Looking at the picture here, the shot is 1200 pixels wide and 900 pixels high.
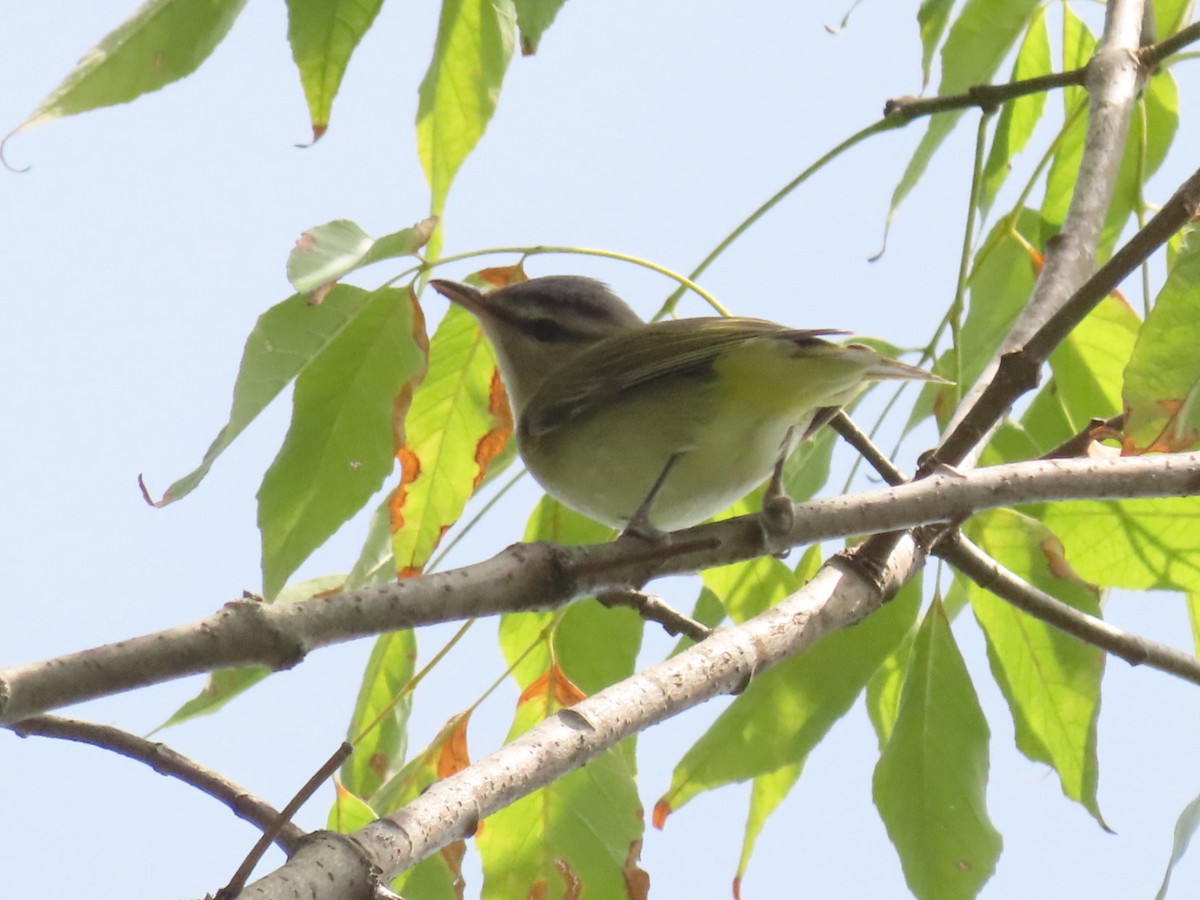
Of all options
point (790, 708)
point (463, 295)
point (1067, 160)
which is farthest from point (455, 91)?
point (1067, 160)

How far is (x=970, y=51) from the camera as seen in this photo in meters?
2.68

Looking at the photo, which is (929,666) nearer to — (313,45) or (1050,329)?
(1050,329)

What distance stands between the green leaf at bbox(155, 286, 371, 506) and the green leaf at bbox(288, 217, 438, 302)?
0.24 ft

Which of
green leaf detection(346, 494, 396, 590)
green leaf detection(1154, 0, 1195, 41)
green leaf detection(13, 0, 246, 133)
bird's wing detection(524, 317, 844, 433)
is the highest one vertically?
green leaf detection(1154, 0, 1195, 41)

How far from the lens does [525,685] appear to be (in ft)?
7.70

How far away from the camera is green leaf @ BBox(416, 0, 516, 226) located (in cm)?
218

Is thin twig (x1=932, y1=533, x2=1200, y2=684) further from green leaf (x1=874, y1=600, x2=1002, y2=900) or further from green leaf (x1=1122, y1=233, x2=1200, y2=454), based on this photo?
green leaf (x1=1122, y1=233, x2=1200, y2=454)

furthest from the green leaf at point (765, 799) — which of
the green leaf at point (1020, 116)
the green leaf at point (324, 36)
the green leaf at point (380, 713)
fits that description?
the green leaf at point (324, 36)

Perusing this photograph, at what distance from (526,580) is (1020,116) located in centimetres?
223

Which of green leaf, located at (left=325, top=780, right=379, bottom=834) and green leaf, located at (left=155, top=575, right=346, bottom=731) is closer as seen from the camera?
green leaf, located at (left=325, top=780, right=379, bottom=834)

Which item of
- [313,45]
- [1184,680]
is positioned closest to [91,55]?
[313,45]

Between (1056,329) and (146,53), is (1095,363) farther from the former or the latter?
(146,53)

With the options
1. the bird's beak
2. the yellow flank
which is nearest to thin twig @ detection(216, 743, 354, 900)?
the yellow flank

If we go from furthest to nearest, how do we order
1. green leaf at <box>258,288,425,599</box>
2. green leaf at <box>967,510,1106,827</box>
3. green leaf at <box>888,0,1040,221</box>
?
green leaf at <box>888,0,1040,221</box>
green leaf at <box>967,510,1106,827</box>
green leaf at <box>258,288,425,599</box>
